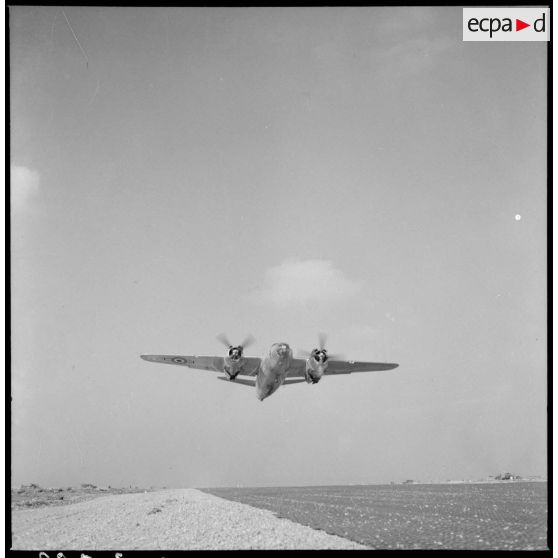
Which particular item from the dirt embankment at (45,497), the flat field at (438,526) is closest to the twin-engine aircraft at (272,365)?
the flat field at (438,526)

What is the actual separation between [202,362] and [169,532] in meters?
19.1

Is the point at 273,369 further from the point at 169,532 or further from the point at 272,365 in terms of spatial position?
the point at 169,532

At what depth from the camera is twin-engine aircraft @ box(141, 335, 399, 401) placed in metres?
31.5

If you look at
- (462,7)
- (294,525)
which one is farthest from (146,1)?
(294,525)

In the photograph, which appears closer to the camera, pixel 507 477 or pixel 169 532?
pixel 169 532

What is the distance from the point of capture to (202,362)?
3881 cm

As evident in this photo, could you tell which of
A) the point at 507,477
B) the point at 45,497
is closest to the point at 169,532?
the point at 45,497

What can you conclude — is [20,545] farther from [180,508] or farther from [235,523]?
[180,508]

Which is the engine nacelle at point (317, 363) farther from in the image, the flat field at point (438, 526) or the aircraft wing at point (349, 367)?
the flat field at point (438, 526)

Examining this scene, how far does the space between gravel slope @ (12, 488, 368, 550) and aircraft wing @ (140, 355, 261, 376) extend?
11.7m

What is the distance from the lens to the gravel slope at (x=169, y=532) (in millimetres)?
17594

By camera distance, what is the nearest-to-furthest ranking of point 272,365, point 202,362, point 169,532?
point 169,532 → point 272,365 → point 202,362
